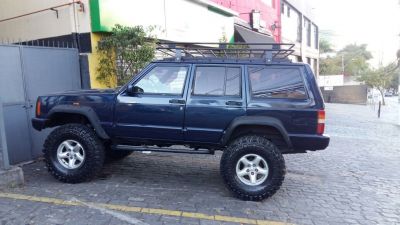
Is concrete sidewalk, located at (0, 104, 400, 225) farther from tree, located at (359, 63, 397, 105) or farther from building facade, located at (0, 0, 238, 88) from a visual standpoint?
tree, located at (359, 63, 397, 105)

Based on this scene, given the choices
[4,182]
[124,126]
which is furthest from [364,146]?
[4,182]

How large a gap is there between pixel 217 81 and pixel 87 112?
198 centimetres

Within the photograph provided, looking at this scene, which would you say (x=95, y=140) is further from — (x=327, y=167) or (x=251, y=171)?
(x=327, y=167)

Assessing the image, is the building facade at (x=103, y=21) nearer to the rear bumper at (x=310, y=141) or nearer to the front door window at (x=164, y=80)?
the front door window at (x=164, y=80)

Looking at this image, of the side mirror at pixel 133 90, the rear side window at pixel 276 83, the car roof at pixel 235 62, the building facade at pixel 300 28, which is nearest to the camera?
the rear side window at pixel 276 83

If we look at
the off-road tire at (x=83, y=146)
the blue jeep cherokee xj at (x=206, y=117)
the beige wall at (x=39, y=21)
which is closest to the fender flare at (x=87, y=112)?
the blue jeep cherokee xj at (x=206, y=117)

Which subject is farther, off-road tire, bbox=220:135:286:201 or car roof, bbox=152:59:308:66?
car roof, bbox=152:59:308:66

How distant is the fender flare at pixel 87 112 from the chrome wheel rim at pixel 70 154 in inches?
16.0

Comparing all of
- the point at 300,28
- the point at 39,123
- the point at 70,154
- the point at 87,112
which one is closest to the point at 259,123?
the point at 87,112

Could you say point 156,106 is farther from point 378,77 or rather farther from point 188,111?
point 378,77

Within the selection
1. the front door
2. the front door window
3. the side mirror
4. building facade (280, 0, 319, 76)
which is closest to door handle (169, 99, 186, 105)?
the front door

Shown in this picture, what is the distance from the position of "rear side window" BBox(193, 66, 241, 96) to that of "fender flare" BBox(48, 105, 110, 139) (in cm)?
150

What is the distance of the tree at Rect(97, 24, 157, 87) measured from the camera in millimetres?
8508

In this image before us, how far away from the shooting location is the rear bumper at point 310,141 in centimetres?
521
